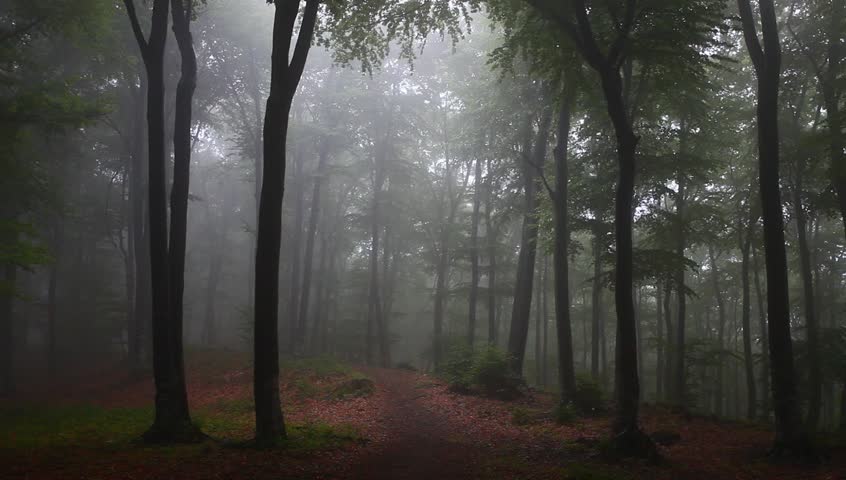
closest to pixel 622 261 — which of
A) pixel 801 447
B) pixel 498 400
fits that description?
pixel 801 447

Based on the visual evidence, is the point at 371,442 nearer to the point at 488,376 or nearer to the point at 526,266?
the point at 488,376

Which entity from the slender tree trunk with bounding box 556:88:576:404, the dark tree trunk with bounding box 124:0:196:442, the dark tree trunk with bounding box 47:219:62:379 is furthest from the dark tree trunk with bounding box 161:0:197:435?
the dark tree trunk with bounding box 47:219:62:379

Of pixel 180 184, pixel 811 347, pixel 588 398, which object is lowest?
pixel 588 398

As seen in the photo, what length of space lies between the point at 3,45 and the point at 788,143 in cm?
2208

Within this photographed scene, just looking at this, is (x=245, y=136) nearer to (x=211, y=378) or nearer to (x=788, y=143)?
(x=211, y=378)

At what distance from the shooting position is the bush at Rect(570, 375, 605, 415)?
12.8 metres

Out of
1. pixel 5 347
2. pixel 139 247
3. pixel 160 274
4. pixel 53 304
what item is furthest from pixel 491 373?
pixel 53 304

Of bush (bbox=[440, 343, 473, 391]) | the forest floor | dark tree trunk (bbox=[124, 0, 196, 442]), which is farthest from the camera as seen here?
bush (bbox=[440, 343, 473, 391])

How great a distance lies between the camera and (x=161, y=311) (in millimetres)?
9430

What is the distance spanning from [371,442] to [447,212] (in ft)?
73.4

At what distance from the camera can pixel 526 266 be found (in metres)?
17.9

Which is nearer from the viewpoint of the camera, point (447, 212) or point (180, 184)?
point (180, 184)

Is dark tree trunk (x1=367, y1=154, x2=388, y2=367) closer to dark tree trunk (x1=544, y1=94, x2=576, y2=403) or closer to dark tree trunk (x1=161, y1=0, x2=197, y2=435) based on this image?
dark tree trunk (x1=544, y1=94, x2=576, y2=403)

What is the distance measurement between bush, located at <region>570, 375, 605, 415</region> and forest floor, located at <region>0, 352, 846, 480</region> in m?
0.67
